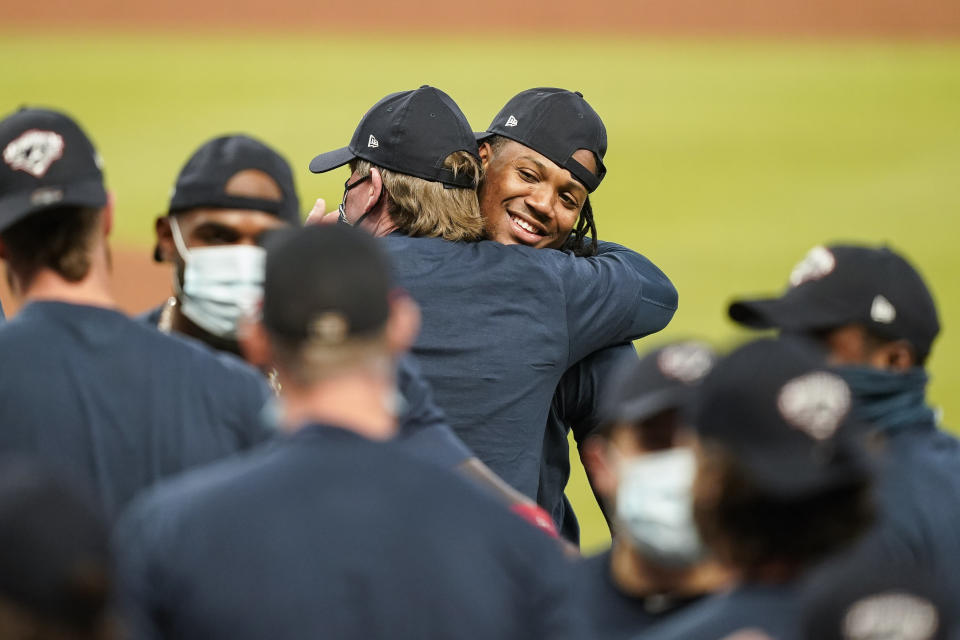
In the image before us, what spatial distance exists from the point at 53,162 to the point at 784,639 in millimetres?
1671

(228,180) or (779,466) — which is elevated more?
(228,180)

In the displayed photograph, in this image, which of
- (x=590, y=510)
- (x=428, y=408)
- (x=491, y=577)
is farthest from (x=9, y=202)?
(x=590, y=510)

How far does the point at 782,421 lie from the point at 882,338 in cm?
105

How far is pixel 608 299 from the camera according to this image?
385 centimetres

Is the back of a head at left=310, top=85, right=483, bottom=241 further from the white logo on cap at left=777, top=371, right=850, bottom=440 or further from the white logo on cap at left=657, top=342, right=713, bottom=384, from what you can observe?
the white logo on cap at left=777, top=371, right=850, bottom=440

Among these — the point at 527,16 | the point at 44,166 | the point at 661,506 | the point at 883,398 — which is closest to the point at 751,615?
the point at 661,506

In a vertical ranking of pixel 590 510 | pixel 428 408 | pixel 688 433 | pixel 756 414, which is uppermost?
pixel 756 414

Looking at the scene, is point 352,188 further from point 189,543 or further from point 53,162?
point 189,543

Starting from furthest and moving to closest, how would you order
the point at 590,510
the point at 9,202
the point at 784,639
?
the point at 590,510
the point at 9,202
the point at 784,639

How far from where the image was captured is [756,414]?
1991 mm

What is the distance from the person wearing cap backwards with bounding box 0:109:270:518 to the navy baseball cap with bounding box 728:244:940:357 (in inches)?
45.4

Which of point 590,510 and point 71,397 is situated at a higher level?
point 71,397

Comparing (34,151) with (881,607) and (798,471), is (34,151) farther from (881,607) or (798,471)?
(881,607)

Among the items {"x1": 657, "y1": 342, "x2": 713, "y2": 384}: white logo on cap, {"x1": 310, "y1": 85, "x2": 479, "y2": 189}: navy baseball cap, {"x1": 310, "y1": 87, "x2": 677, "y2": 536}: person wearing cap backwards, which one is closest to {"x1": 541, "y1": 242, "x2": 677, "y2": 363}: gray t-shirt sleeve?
{"x1": 310, "y1": 87, "x2": 677, "y2": 536}: person wearing cap backwards
